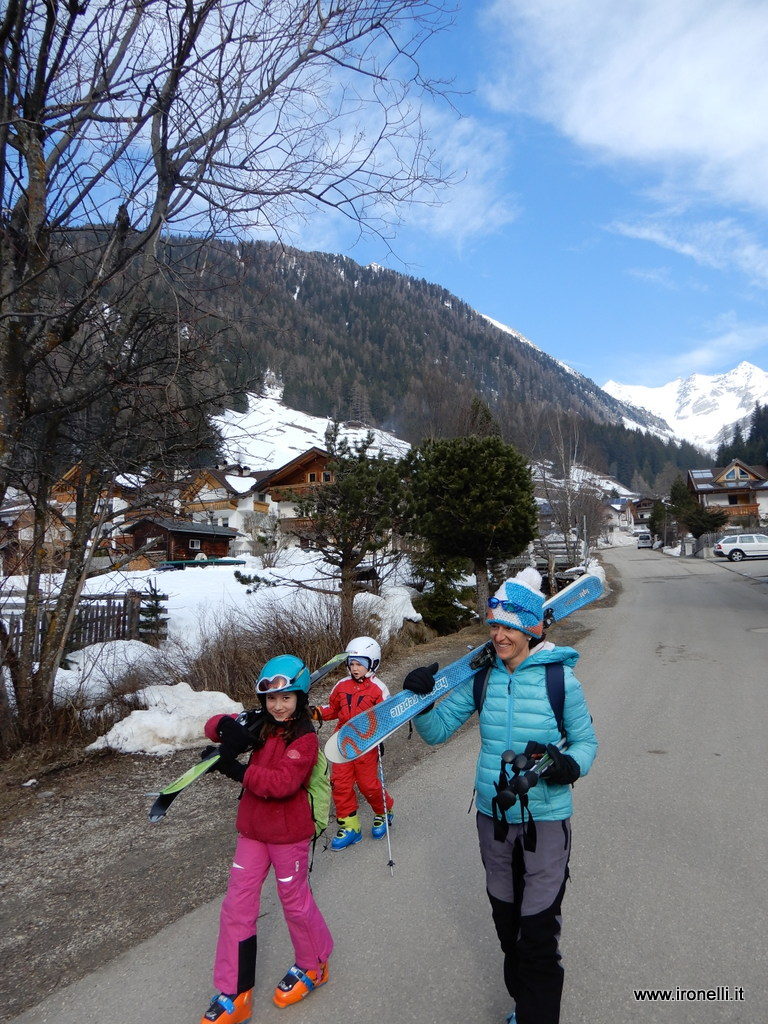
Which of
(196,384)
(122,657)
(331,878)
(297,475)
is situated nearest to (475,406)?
(297,475)

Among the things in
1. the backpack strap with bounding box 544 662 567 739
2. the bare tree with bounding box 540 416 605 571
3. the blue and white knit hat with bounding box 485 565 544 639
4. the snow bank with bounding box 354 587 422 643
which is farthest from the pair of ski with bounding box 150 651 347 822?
the bare tree with bounding box 540 416 605 571

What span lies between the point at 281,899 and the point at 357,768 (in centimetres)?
190

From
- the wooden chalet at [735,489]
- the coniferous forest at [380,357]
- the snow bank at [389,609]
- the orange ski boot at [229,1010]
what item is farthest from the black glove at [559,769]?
the wooden chalet at [735,489]

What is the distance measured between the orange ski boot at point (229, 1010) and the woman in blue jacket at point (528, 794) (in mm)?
1134

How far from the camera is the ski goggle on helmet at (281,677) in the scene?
3.12m

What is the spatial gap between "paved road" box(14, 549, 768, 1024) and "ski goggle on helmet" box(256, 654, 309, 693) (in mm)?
1364

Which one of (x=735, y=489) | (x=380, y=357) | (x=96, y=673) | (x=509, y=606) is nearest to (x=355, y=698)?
(x=509, y=606)

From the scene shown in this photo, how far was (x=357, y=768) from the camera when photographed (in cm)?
493

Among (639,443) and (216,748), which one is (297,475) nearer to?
(216,748)

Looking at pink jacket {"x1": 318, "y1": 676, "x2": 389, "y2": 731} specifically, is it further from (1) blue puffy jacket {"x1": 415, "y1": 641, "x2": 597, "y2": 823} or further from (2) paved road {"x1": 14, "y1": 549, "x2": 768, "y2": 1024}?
(1) blue puffy jacket {"x1": 415, "y1": 641, "x2": 597, "y2": 823}

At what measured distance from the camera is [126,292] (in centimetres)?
553

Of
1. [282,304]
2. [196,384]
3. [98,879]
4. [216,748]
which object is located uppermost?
[282,304]

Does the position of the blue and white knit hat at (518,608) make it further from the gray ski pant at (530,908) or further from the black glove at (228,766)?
the black glove at (228,766)

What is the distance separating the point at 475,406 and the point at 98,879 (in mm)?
26425
